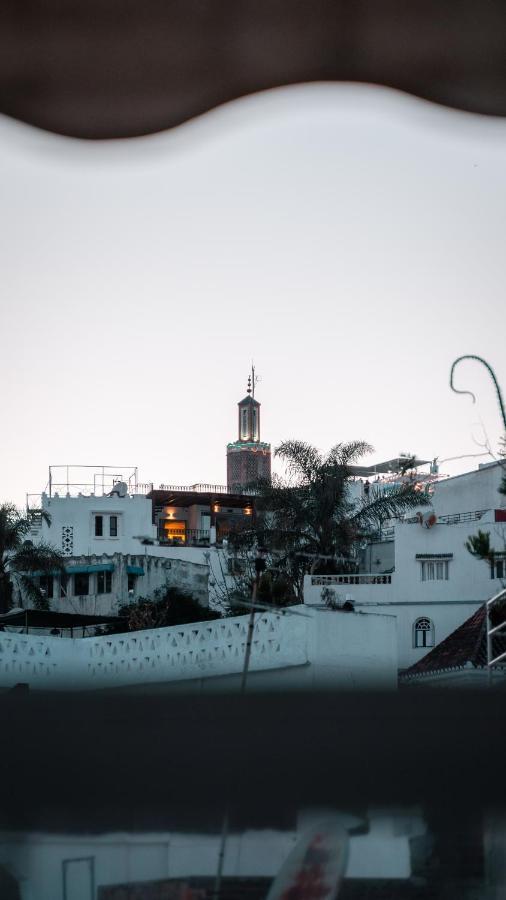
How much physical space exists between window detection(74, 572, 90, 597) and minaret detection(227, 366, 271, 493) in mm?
51905

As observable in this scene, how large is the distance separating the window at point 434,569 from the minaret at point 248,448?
5845 cm

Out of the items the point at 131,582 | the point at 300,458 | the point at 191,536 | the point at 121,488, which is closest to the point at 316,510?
the point at 300,458

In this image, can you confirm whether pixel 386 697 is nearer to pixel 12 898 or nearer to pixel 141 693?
pixel 141 693

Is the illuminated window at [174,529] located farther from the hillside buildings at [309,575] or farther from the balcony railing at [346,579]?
the balcony railing at [346,579]

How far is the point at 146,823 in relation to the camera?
58 centimetres

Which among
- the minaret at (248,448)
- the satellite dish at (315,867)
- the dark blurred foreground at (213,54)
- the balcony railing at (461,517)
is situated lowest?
the satellite dish at (315,867)

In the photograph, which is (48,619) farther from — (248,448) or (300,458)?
(248,448)

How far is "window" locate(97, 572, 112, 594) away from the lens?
88.0ft

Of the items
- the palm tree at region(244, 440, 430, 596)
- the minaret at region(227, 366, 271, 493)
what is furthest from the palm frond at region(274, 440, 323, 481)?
the minaret at region(227, 366, 271, 493)

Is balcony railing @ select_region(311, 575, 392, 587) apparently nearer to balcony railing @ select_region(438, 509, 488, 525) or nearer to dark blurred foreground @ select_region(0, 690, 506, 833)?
balcony railing @ select_region(438, 509, 488, 525)

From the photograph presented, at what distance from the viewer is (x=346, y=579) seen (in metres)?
21.8

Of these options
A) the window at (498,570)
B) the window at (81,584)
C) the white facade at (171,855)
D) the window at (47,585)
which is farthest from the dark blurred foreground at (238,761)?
the window at (47,585)

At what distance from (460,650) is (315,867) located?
17.3m

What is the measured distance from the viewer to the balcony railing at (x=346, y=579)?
2125cm
